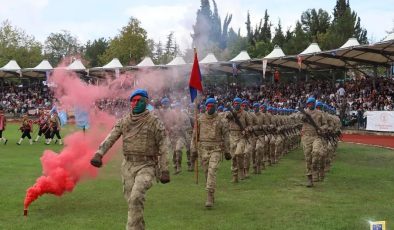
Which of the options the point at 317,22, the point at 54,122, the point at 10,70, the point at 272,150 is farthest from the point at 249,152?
the point at 317,22

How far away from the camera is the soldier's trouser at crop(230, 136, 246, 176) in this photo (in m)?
14.3

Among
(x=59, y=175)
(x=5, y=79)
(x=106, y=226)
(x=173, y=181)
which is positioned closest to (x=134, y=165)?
(x=106, y=226)

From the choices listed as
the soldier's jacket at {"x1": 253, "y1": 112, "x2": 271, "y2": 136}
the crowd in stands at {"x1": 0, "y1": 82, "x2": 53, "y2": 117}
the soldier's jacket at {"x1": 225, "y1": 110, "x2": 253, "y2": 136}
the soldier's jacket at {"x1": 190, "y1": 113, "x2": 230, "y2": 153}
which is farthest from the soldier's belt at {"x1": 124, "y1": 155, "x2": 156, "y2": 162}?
the crowd in stands at {"x1": 0, "y1": 82, "x2": 53, "y2": 117}

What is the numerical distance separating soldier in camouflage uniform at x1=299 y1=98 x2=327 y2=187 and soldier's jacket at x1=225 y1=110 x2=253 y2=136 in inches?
62.1

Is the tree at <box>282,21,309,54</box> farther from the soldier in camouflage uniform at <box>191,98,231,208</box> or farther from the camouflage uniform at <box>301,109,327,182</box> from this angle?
the soldier in camouflage uniform at <box>191,98,231,208</box>

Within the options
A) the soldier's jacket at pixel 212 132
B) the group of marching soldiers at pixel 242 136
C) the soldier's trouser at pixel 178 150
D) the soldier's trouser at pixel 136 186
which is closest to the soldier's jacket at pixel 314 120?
the group of marching soldiers at pixel 242 136

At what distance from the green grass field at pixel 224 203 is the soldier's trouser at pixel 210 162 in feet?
1.64

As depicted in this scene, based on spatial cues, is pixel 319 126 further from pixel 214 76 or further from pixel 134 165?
pixel 214 76

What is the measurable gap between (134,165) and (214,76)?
1617 inches

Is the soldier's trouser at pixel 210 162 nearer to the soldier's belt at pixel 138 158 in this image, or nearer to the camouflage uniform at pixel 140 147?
the camouflage uniform at pixel 140 147

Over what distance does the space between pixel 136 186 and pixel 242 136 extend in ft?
25.1

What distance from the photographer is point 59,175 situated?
33.7 feet

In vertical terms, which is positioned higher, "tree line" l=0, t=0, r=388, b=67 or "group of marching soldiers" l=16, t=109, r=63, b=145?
"tree line" l=0, t=0, r=388, b=67

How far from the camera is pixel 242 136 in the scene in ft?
48.5
